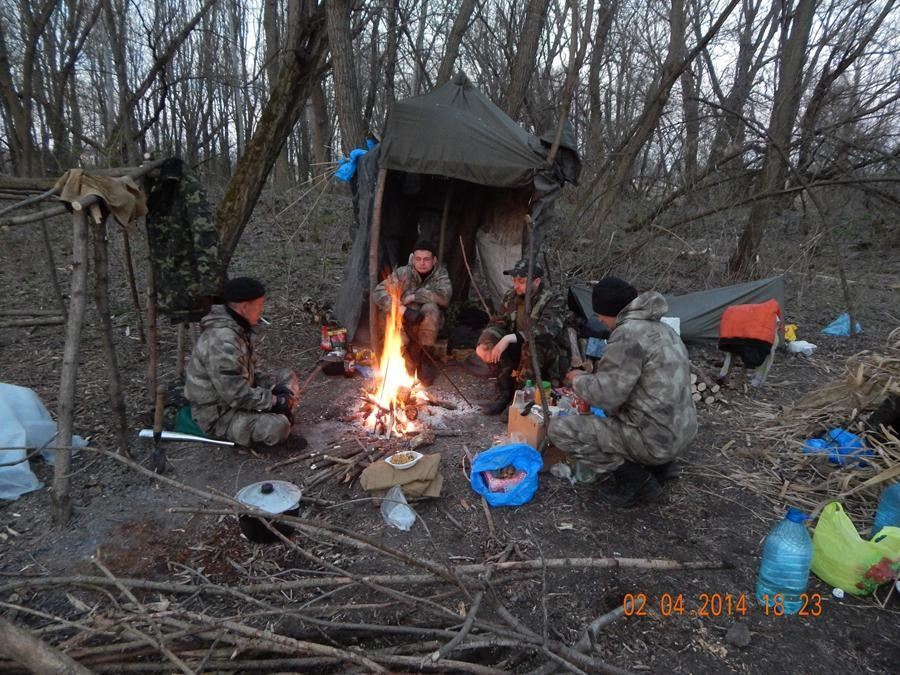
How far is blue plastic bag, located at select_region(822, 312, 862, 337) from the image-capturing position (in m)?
7.75

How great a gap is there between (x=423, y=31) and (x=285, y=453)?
64.9ft

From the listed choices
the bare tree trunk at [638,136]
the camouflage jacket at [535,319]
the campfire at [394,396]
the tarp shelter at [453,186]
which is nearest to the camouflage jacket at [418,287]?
the campfire at [394,396]

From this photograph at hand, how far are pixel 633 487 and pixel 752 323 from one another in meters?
3.12

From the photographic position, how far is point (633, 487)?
3748 mm

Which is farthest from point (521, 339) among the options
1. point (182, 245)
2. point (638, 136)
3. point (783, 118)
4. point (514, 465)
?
point (783, 118)

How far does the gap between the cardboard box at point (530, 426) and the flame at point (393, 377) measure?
970 millimetres

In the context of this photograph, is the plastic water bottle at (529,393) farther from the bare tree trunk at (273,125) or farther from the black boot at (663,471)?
the bare tree trunk at (273,125)

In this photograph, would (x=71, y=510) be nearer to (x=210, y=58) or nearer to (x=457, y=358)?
(x=457, y=358)

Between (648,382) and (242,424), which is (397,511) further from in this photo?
(648,382)

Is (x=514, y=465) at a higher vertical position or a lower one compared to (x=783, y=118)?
lower

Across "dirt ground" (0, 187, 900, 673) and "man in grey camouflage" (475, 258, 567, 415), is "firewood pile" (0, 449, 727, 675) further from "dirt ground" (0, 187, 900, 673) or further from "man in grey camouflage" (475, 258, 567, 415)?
"man in grey camouflage" (475, 258, 567, 415)

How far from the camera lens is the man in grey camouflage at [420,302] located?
20.0 ft

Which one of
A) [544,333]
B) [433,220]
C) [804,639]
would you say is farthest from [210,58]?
[804,639]

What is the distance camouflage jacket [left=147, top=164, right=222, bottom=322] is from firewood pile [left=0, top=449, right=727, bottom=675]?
2194mm
